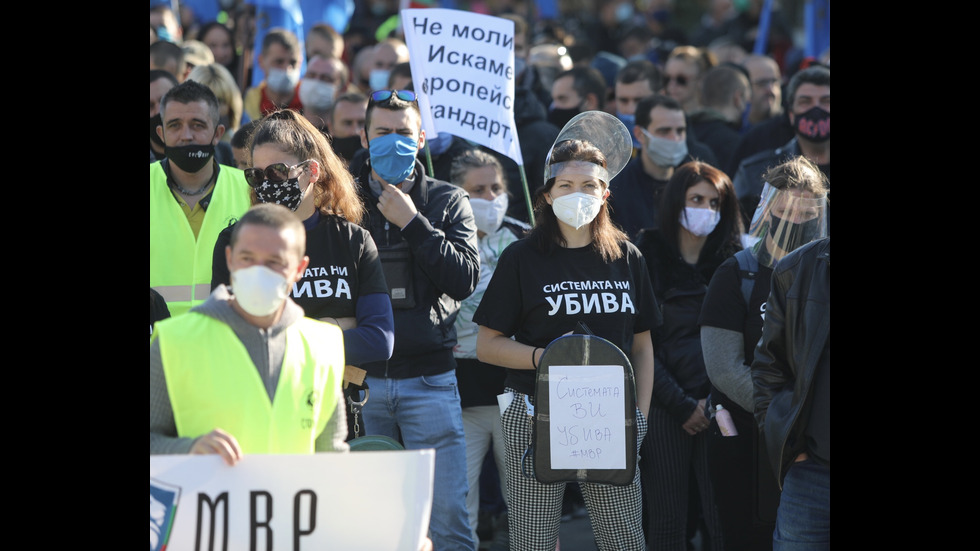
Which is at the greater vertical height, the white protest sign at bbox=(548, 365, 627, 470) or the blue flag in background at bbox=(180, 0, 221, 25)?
the blue flag in background at bbox=(180, 0, 221, 25)

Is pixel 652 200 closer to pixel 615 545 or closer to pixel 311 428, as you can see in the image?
pixel 615 545

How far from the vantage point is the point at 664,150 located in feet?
22.6

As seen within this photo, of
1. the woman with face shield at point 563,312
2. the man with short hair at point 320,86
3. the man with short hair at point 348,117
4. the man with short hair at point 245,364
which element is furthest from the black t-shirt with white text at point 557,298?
the man with short hair at point 320,86

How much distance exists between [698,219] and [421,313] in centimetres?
158

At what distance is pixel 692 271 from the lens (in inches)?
221

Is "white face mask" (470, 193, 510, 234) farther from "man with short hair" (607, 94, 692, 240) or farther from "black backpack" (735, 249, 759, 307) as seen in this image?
"black backpack" (735, 249, 759, 307)

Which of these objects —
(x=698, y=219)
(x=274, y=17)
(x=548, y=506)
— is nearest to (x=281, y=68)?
(x=274, y=17)

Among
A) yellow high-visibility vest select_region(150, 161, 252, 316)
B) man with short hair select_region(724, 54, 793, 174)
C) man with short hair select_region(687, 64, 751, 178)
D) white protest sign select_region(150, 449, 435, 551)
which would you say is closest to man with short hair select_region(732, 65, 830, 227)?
man with short hair select_region(724, 54, 793, 174)

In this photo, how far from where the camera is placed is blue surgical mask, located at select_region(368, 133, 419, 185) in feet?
15.9

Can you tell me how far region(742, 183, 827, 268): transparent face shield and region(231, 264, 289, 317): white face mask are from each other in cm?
247

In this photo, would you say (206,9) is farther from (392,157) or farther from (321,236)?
(321,236)

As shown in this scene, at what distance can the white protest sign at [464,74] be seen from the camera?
610 cm
